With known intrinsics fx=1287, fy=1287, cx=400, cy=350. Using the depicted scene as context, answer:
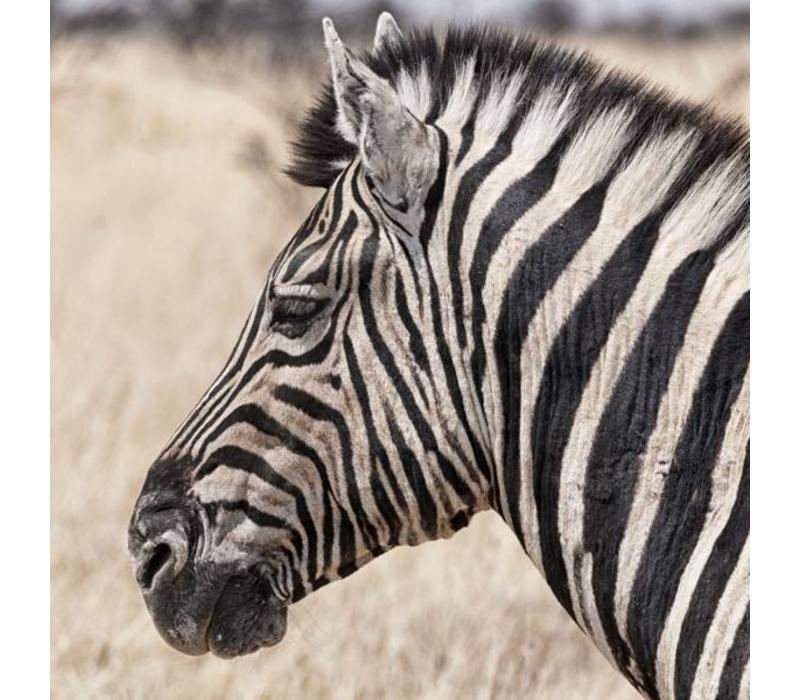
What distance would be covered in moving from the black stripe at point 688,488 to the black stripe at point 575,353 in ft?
0.53

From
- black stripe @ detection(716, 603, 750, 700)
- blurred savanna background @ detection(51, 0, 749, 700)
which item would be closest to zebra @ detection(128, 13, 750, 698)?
black stripe @ detection(716, 603, 750, 700)

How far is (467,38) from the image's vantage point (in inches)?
91.3

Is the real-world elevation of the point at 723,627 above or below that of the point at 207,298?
below

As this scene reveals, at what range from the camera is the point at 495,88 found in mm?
2252

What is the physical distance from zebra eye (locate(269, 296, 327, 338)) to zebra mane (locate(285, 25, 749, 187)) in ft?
1.07

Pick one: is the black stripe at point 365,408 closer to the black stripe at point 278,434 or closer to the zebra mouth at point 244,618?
the black stripe at point 278,434

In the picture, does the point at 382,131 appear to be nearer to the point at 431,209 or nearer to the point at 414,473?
the point at 431,209

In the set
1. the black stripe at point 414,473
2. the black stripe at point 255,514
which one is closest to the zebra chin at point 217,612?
the black stripe at point 255,514

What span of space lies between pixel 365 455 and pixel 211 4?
3474 millimetres

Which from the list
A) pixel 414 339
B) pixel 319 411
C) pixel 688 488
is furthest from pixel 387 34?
pixel 688 488

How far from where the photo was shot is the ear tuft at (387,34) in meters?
2.39

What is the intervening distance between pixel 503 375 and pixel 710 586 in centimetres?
47
